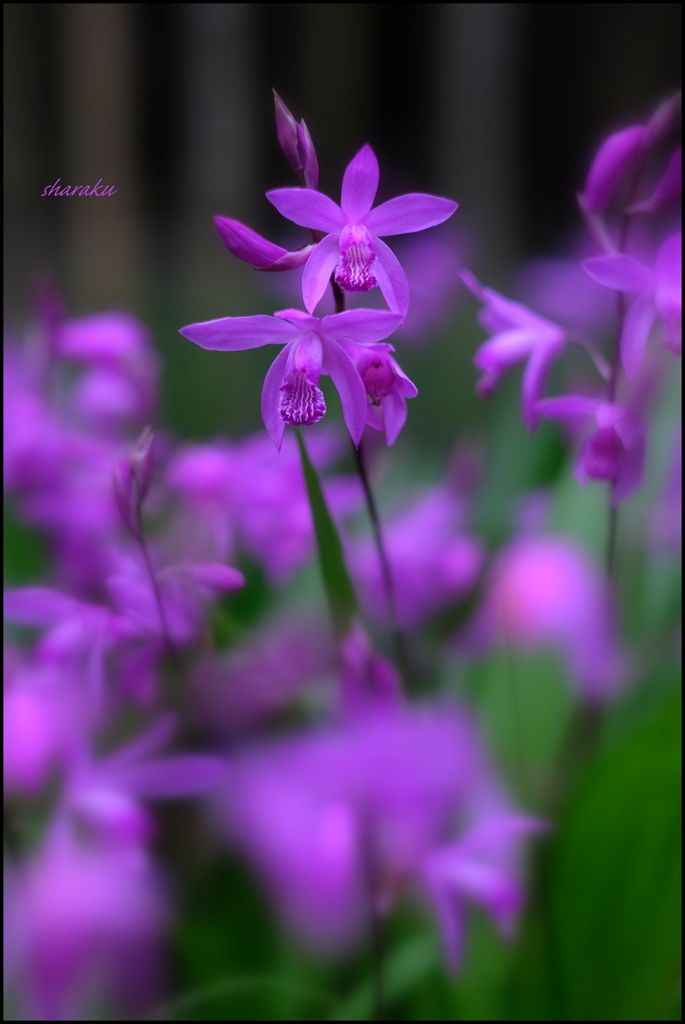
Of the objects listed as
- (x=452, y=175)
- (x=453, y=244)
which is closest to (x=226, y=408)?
(x=453, y=244)

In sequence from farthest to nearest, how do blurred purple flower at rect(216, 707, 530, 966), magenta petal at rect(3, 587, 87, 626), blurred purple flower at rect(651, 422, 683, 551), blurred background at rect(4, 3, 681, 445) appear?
blurred background at rect(4, 3, 681, 445) < blurred purple flower at rect(651, 422, 683, 551) < magenta petal at rect(3, 587, 87, 626) < blurred purple flower at rect(216, 707, 530, 966)

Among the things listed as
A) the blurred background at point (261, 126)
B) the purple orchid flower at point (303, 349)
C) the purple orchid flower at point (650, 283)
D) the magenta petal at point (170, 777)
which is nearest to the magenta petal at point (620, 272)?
the purple orchid flower at point (650, 283)

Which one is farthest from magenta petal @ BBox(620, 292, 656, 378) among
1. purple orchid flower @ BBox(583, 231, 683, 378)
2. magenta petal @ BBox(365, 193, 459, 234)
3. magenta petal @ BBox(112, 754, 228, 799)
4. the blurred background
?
the blurred background

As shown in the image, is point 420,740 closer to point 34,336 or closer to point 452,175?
point 34,336

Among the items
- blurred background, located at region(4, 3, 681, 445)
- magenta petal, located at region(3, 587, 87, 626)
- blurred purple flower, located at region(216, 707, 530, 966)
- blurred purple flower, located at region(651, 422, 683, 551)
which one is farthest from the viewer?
blurred background, located at region(4, 3, 681, 445)

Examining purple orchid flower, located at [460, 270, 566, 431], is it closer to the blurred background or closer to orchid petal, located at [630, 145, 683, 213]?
orchid petal, located at [630, 145, 683, 213]

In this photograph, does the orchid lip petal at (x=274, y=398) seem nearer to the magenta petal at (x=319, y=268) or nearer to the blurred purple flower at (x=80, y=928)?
the magenta petal at (x=319, y=268)

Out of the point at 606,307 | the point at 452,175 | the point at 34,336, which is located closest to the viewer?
the point at 34,336
